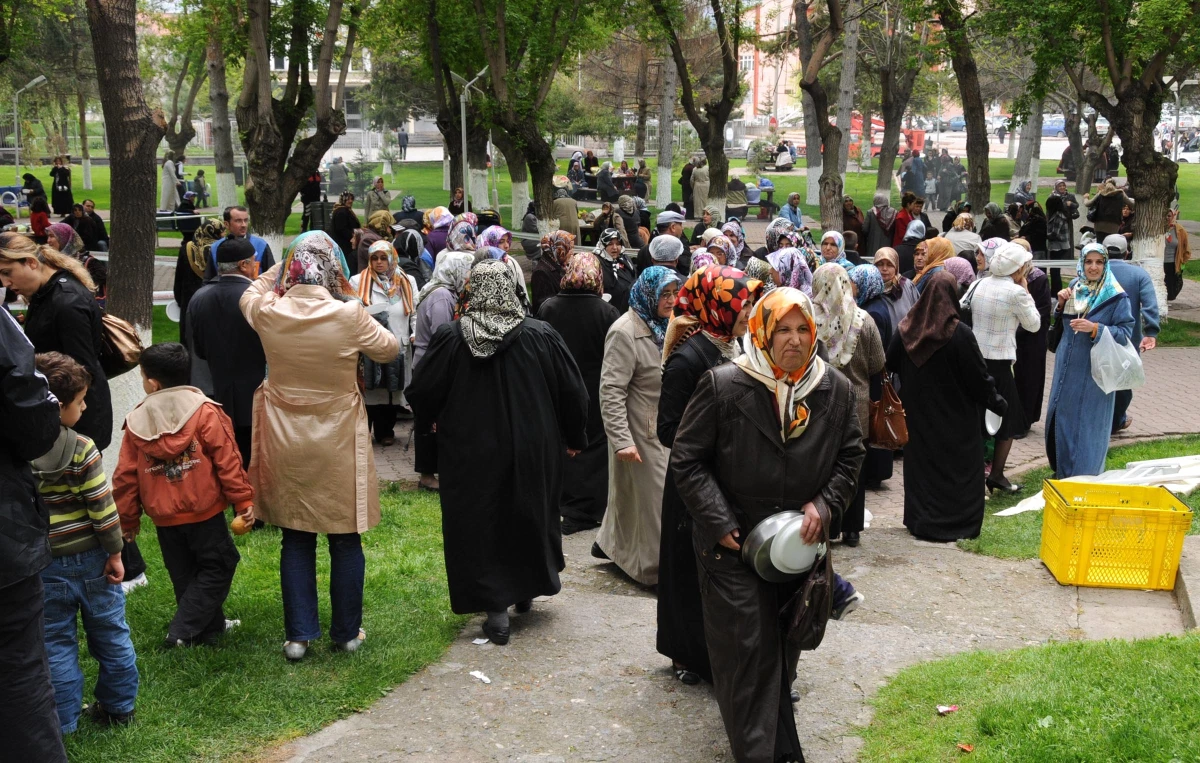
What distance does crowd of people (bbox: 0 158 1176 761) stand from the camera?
4270mm

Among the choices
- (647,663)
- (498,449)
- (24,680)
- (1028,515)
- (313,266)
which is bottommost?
(1028,515)

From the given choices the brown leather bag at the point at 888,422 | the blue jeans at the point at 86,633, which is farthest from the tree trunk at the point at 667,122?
the blue jeans at the point at 86,633

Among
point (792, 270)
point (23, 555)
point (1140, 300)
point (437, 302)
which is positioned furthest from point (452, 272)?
point (1140, 300)

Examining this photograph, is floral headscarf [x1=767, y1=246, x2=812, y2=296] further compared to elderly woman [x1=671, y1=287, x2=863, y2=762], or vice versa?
floral headscarf [x1=767, y1=246, x2=812, y2=296]

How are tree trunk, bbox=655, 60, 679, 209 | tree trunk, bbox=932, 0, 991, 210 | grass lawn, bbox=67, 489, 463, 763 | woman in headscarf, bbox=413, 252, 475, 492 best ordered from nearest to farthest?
grass lawn, bbox=67, 489, 463, 763, woman in headscarf, bbox=413, 252, 475, 492, tree trunk, bbox=932, 0, 991, 210, tree trunk, bbox=655, 60, 679, 209

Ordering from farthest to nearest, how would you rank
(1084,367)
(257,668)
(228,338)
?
1. (1084,367)
2. (228,338)
3. (257,668)

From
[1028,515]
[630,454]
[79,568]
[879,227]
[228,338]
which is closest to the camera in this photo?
[79,568]

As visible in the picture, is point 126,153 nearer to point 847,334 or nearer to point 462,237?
point 462,237

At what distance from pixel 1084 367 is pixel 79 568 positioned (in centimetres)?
677

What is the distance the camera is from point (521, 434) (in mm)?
5656

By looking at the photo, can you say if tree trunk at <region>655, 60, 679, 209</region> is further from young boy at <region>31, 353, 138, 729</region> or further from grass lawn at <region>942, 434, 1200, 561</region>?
young boy at <region>31, 353, 138, 729</region>

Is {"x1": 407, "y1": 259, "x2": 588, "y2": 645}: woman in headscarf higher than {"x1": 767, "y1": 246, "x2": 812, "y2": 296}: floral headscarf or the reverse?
the reverse

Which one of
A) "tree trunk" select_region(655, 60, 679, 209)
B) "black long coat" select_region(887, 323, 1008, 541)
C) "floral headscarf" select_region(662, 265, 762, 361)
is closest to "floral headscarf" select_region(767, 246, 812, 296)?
"black long coat" select_region(887, 323, 1008, 541)

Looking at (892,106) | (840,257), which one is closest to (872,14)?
(892,106)
